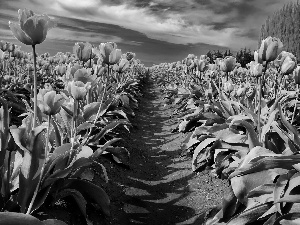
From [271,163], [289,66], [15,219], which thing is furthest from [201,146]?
[15,219]

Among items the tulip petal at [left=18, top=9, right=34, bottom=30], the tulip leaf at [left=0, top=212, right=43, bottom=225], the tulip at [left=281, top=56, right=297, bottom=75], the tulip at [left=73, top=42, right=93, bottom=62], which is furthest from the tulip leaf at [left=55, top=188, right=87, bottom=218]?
the tulip at [left=281, top=56, right=297, bottom=75]

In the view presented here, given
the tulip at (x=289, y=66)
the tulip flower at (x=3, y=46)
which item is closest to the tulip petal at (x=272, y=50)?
the tulip at (x=289, y=66)

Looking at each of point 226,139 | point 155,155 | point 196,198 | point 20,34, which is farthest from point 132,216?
point 155,155

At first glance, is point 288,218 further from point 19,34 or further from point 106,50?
point 106,50

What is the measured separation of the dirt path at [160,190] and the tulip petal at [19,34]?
6.03ft

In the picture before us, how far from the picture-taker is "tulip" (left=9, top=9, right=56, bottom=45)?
229cm

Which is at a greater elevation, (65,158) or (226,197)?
(65,158)

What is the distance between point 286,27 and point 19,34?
67.5 meters

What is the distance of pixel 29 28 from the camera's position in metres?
2.29

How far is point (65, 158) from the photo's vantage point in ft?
9.20

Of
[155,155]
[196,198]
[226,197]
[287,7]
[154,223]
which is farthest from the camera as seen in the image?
[287,7]

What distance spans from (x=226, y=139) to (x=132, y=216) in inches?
52.7

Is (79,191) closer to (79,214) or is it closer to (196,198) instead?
(79,214)

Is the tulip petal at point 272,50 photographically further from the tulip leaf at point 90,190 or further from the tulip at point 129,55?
the tulip at point 129,55
